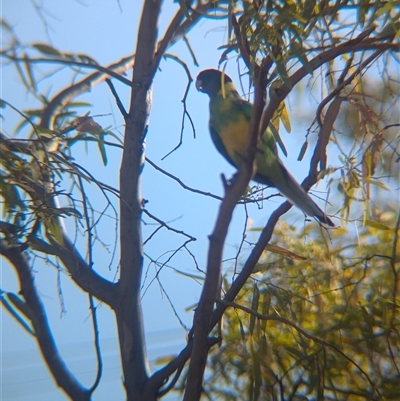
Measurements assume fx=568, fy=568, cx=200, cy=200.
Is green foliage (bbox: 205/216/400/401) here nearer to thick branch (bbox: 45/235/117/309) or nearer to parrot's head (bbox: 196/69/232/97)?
thick branch (bbox: 45/235/117/309)

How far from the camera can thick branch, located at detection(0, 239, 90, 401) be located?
80cm

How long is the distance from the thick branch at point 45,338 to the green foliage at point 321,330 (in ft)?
0.76

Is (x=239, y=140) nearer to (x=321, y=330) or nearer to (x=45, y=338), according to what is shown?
(x=321, y=330)

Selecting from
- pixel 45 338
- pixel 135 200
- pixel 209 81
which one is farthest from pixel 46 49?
pixel 209 81

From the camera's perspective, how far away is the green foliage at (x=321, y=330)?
0.85 meters

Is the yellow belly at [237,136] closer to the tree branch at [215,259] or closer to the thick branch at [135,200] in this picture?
the thick branch at [135,200]

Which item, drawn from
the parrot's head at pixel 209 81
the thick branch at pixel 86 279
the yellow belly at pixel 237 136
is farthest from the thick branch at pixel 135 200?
the parrot's head at pixel 209 81

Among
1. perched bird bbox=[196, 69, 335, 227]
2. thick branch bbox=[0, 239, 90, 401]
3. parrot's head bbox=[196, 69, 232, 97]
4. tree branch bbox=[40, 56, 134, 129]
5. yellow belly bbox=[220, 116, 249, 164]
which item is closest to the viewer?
thick branch bbox=[0, 239, 90, 401]

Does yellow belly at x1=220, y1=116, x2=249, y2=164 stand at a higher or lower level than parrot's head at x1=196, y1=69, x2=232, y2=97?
lower

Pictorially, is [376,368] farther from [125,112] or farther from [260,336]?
[125,112]

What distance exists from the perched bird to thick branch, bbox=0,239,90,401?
461 mm

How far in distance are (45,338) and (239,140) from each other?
588mm

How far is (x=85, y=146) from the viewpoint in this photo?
3.07 feet

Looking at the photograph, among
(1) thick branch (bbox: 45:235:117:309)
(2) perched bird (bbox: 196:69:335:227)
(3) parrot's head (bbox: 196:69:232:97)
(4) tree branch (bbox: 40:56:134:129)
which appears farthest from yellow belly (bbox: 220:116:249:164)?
(1) thick branch (bbox: 45:235:117:309)
